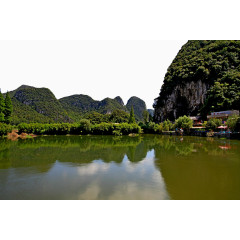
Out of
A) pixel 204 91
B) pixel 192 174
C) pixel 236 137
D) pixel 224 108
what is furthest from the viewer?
pixel 204 91

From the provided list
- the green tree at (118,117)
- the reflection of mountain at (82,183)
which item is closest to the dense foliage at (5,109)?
the reflection of mountain at (82,183)

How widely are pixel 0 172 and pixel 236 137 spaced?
32.2 meters

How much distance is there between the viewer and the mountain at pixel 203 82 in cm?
4975

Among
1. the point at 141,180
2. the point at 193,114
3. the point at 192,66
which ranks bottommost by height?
the point at 141,180

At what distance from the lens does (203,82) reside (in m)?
59.6

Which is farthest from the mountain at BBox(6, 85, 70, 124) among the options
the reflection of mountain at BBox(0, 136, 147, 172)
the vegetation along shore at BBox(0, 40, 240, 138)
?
the reflection of mountain at BBox(0, 136, 147, 172)

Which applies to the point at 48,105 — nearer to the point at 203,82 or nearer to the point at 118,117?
the point at 118,117

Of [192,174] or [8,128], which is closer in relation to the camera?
[192,174]

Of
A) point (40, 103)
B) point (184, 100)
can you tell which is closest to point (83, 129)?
point (184, 100)

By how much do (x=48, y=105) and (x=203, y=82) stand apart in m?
91.3

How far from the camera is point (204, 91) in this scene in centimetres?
5934

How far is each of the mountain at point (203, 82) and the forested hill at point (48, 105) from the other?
179 feet

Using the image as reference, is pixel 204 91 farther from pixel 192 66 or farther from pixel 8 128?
pixel 8 128

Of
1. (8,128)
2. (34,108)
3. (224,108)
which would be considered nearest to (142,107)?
(34,108)
